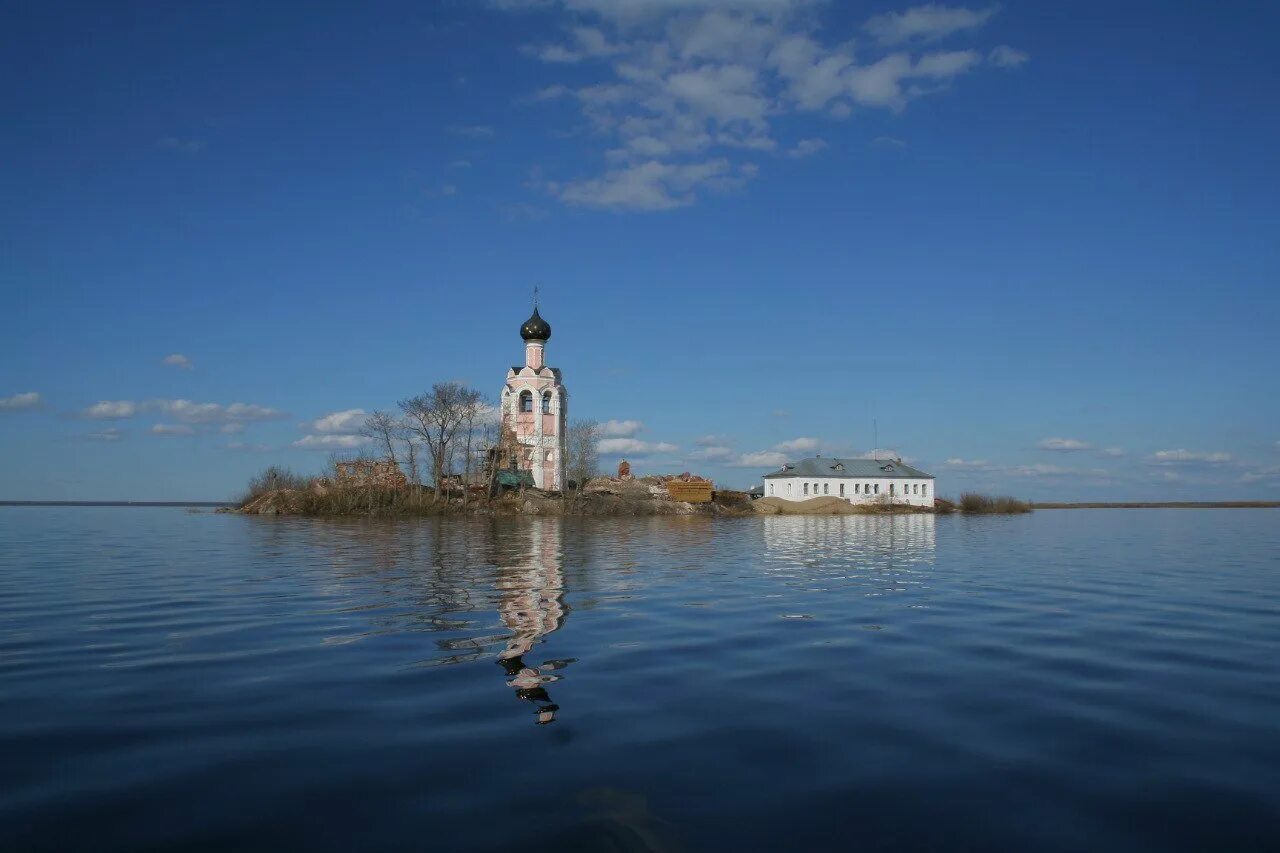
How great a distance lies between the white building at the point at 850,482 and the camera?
10031 centimetres

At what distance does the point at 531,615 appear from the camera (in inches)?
504

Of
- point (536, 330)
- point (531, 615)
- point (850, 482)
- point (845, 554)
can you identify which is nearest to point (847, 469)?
point (850, 482)

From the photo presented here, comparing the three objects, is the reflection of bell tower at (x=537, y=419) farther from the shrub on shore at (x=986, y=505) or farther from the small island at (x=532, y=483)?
the shrub on shore at (x=986, y=505)

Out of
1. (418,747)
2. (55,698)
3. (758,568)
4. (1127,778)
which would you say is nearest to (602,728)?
(418,747)

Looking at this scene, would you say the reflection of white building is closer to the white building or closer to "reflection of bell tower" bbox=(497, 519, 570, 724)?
"reflection of bell tower" bbox=(497, 519, 570, 724)

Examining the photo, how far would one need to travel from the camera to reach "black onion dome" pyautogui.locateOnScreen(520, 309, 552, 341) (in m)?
85.0

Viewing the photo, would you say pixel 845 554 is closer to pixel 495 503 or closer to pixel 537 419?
pixel 495 503

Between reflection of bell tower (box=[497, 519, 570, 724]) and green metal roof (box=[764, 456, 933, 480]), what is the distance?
79.4 m

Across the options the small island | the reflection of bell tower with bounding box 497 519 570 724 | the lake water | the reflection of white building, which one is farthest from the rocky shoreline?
the lake water

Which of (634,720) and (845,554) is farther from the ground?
(634,720)

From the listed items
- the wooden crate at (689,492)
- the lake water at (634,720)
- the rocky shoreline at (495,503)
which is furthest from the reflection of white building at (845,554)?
the wooden crate at (689,492)

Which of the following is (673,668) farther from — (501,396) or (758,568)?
(501,396)

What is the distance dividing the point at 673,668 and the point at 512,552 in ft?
61.3

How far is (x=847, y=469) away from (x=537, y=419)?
40637 mm
